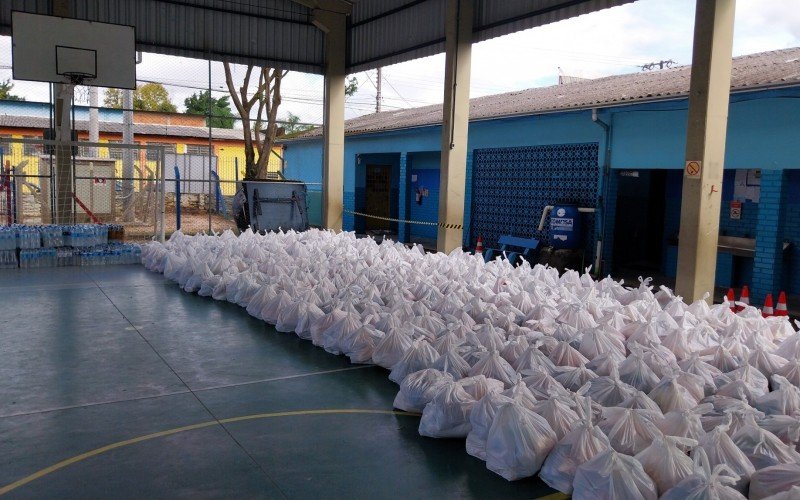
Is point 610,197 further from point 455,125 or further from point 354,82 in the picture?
point 354,82

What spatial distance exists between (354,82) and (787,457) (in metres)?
48.1

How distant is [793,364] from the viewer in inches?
204

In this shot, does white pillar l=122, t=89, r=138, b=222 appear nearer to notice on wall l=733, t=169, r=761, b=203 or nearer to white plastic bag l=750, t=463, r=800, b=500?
notice on wall l=733, t=169, r=761, b=203

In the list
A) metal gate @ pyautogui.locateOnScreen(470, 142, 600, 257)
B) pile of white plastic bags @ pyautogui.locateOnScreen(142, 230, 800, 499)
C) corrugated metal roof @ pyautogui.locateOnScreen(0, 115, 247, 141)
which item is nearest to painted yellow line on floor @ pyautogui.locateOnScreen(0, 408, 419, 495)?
pile of white plastic bags @ pyautogui.locateOnScreen(142, 230, 800, 499)

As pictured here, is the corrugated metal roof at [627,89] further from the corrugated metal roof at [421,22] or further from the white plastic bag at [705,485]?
the white plastic bag at [705,485]

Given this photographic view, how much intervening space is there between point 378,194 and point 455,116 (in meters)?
10.8

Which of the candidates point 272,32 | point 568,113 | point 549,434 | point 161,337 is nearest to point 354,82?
point 272,32

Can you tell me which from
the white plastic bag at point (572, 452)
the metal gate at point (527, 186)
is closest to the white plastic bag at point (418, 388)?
the white plastic bag at point (572, 452)

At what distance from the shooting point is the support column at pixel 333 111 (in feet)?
54.1

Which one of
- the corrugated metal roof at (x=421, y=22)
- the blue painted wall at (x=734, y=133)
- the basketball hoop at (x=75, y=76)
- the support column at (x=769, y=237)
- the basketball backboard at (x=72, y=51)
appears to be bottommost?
the support column at (x=769, y=237)

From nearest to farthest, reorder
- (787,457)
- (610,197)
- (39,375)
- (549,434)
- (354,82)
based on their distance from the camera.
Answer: (787,457) < (549,434) < (39,375) < (610,197) < (354,82)

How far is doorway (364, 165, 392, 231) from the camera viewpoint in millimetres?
22859

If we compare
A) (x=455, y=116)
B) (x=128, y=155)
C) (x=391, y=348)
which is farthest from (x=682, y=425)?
(x=128, y=155)

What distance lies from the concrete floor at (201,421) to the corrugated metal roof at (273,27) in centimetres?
828
